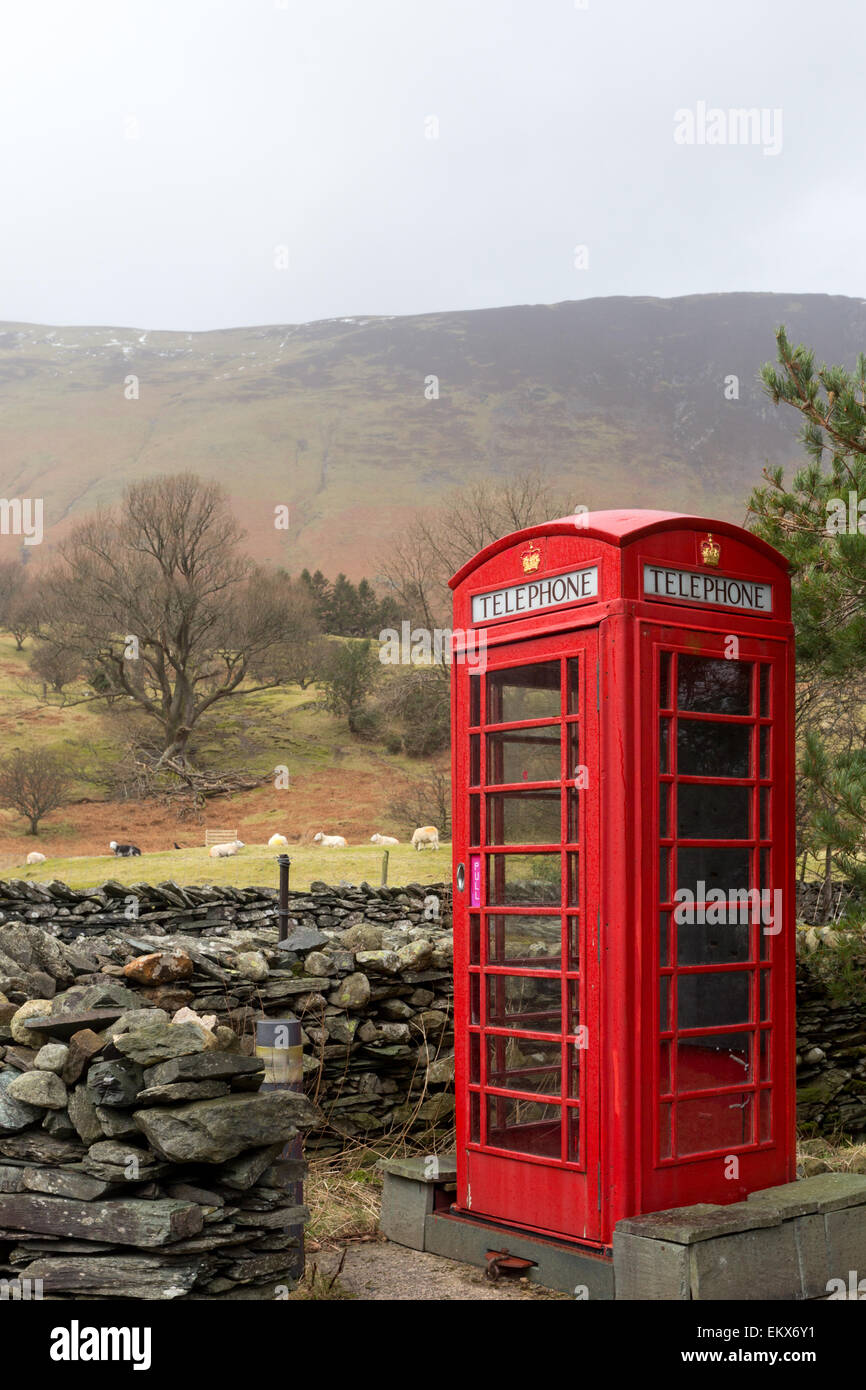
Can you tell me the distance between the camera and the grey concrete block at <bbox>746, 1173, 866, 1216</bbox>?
4.27m

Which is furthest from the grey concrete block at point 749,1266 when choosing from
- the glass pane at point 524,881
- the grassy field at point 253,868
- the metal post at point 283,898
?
the grassy field at point 253,868

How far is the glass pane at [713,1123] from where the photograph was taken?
14.1 ft

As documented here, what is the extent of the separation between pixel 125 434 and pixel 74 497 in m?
26.2

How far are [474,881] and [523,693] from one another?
80cm

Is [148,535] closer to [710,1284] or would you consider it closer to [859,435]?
[859,435]

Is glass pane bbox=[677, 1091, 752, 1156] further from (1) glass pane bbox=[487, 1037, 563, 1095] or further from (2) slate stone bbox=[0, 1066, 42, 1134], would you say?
(2) slate stone bbox=[0, 1066, 42, 1134]

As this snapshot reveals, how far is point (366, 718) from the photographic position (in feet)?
145

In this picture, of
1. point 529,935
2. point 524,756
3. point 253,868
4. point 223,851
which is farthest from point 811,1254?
point 223,851

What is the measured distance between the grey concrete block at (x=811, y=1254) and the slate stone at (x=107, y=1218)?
2.17m

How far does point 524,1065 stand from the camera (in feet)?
14.9

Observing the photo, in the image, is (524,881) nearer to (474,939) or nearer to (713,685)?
(474,939)

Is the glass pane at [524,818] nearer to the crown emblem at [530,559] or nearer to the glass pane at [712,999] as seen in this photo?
the glass pane at [712,999]

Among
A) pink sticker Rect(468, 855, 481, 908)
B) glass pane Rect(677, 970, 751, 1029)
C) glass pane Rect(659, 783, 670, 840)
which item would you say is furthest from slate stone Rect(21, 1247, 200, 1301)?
glass pane Rect(659, 783, 670, 840)

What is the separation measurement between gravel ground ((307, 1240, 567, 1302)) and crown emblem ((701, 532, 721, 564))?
9.34 feet
